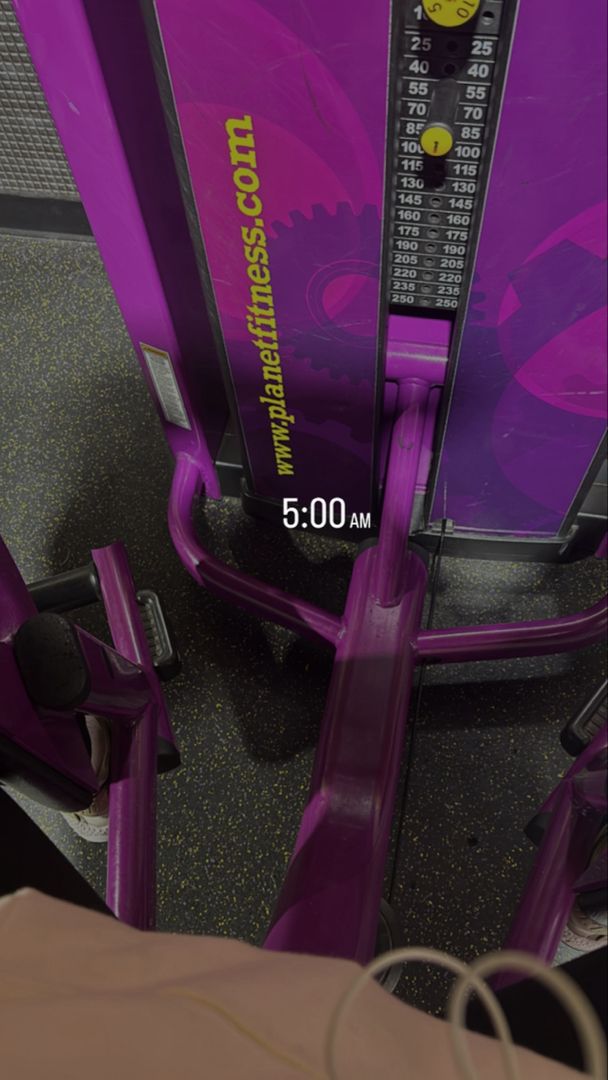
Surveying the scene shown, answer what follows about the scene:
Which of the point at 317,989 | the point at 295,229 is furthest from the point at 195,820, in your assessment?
the point at 317,989

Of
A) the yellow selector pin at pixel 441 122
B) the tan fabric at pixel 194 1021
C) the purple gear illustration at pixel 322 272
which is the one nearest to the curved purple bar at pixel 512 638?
the purple gear illustration at pixel 322 272

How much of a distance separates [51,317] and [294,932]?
1.23 m

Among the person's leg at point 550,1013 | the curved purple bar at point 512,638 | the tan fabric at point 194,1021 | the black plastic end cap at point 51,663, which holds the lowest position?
the curved purple bar at point 512,638

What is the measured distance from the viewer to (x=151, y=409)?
4.68 ft

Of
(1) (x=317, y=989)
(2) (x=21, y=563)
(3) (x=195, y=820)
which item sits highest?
(1) (x=317, y=989)

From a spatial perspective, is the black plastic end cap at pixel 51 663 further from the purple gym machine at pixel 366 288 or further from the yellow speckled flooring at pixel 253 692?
the yellow speckled flooring at pixel 253 692

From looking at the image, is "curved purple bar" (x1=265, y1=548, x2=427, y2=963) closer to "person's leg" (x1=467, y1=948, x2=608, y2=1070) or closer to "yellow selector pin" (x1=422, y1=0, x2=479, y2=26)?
"person's leg" (x1=467, y1=948, x2=608, y2=1070)

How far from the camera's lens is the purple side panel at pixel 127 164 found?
66 cm

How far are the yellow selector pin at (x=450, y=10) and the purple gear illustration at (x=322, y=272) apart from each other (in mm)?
182

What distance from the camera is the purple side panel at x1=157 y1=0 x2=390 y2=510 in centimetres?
63

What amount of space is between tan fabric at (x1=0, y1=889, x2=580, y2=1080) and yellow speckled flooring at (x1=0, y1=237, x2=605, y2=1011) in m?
0.81

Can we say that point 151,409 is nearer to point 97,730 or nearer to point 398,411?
point 398,411
